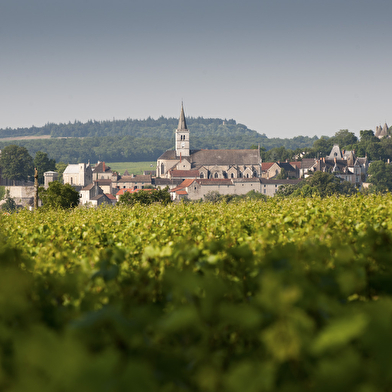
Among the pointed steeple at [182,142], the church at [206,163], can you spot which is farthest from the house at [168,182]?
the pointed steeple at [182,142]

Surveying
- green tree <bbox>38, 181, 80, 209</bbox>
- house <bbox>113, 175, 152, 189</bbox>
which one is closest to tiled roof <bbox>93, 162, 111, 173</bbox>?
house <bbox>113, 175, 152, 189</bbox>

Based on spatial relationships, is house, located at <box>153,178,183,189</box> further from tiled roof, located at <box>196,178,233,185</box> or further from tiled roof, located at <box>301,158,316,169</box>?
tiled roof, located at <box>301,158,316,169</box>

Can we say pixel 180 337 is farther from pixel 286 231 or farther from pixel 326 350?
pixel 286 231

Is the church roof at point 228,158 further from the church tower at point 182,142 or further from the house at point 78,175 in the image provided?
the house at point 78,175

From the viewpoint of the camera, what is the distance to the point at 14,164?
5428 inches

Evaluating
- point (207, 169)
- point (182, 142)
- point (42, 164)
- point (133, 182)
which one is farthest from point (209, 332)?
point (182, 142)

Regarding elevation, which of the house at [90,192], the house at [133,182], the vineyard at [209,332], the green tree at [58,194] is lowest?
the house at [90,192]

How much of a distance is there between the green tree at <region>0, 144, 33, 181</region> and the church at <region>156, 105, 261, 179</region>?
134 feet

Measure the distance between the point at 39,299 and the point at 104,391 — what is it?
1.36 metres

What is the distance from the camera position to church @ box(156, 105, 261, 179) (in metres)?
136

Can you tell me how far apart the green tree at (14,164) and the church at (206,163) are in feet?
134

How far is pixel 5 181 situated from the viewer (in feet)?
450

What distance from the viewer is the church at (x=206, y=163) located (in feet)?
446

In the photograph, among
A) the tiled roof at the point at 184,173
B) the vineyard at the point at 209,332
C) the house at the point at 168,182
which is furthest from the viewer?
the tiled roof at the point at 184,173
